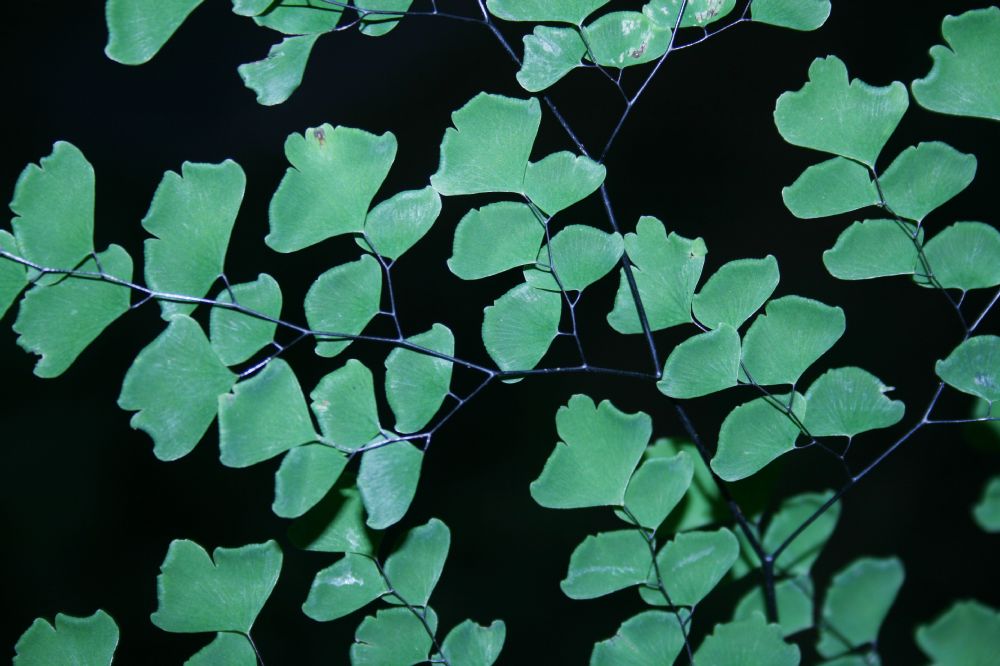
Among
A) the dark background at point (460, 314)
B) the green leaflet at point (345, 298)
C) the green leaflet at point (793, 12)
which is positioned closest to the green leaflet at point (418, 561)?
the green leaflet at point (345, 298)

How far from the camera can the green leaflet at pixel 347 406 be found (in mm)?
466

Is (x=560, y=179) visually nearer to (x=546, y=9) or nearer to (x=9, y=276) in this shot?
(x=546, y=9)

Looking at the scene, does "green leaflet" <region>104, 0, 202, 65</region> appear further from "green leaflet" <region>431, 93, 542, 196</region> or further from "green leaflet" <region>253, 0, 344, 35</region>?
"green leaflet" <region>431, 93, 542, 196</region>

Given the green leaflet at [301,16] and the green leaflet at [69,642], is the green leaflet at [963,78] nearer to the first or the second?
the green leaflet at [301,16]

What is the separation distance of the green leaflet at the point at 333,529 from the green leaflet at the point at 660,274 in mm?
189

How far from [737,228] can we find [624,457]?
0.95 metres

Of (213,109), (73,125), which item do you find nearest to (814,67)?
(213,109)

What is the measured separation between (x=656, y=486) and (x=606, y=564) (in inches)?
2.2

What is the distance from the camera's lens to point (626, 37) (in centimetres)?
45

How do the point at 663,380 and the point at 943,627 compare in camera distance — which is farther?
the point at 943,627

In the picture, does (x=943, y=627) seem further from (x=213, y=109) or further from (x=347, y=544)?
(x=213, y=109)

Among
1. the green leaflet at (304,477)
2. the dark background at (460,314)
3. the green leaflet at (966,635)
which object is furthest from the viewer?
the dark background at (460,314)

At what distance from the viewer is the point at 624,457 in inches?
19.7

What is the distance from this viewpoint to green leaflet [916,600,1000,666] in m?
0.58
